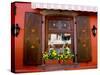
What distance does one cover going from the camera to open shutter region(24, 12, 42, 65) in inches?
191

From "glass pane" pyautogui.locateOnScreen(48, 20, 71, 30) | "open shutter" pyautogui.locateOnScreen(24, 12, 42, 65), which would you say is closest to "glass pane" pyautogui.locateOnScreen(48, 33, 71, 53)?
"glass pane" pyautogui.locateOnScreen(48, 20, 71, 30)

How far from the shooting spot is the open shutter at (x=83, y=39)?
531 cm

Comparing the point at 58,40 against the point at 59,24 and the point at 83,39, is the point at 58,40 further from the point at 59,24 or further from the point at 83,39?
the point at 83,39

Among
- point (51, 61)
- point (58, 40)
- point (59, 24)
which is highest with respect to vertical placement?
point (59, 24)

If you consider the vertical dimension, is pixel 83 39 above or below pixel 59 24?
below

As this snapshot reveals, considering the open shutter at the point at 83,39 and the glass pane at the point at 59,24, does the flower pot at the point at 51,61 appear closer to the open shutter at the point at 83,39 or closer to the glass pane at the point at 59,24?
the open shutter at the point at 83,39

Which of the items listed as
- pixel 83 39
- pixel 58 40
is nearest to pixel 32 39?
pixel 58 40

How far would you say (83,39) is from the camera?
536cm

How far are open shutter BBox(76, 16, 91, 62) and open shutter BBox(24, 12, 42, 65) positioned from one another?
2.74ft

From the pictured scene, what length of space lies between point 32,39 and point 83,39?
110 cm

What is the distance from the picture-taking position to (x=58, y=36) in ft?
16.8

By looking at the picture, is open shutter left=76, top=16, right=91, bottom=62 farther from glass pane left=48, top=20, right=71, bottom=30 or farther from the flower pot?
the flower pot
